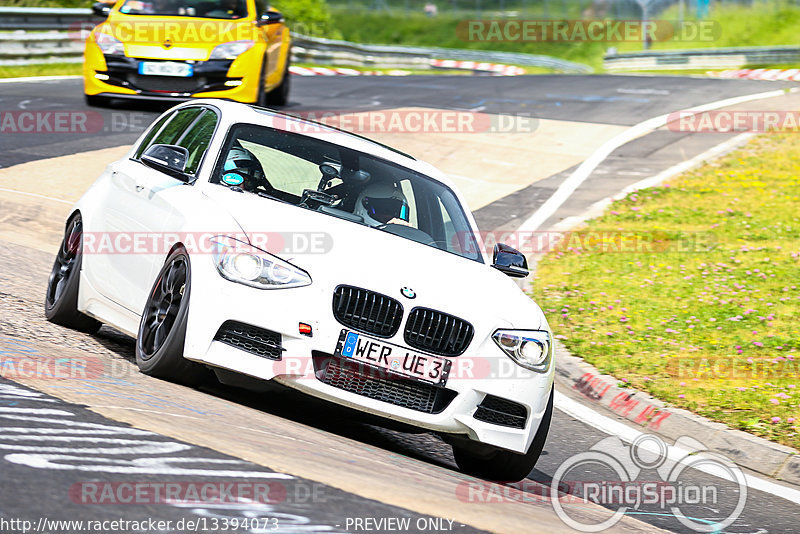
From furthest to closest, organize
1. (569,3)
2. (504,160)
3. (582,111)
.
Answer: (569,3), (582,111), (504,160)

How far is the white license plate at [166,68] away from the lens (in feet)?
54.2

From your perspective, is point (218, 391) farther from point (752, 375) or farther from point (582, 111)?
point (582, 111)

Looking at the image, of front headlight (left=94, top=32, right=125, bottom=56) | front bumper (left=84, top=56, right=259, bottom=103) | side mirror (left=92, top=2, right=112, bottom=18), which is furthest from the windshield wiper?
side mirror (left=92, top=2, right=112, bottom=18)

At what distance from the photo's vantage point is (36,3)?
32.9 m

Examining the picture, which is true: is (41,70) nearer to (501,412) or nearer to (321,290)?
(321,290)

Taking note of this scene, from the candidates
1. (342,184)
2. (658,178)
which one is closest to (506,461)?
(342,184)

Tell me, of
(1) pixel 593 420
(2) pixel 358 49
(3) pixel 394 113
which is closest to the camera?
(1) pixel 593 420

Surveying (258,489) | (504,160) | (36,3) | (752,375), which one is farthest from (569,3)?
(258,489)

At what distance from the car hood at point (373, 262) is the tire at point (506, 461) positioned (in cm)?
60

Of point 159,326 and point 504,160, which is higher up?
point 159,326

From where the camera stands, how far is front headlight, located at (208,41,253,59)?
1672 cm

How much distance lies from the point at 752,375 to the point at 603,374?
47.1 inches

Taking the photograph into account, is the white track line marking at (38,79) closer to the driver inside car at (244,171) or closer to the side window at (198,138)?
the side window at (198,138)

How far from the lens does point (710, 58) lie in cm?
4116
